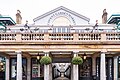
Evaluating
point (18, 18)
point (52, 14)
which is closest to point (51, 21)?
point (52, 14)

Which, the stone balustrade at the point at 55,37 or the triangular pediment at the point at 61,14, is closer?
the stone balustrade at the point at 55,37

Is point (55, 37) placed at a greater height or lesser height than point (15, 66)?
greater

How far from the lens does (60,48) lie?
51.5 ft

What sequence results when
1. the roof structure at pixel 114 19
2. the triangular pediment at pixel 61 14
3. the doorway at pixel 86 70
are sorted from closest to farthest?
1. the doorway at pixel 86 70
2. the roof structure at pixel 114 19
3. the triangular pediment at pixel 61 14

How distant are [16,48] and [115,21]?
1477 cm

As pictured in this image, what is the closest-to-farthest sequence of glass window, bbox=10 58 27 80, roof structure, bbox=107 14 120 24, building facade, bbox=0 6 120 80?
building facade, bbox=0 6 120 80 → glass window, bbox=10 58 27 80 → roof structure, bbox=107 14 120 24

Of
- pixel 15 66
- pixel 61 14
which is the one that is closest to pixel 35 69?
pixel 15 66

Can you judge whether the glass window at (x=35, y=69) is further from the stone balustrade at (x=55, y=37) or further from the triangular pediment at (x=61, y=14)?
the triangular pediment at (x=61, y=14)

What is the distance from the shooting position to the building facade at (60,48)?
15.6 meters

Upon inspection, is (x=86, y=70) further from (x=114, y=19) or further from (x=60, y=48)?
(x=114, y=19)

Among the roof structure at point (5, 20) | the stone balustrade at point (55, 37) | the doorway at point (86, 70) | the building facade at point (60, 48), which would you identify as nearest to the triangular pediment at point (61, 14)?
the building facade at point (60, 48)

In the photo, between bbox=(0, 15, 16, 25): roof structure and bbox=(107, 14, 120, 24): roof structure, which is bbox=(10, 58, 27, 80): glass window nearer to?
bbox=(0, 15, 16, 25): roof structure

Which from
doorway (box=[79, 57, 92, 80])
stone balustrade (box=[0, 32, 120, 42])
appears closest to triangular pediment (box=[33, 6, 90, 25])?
doorway (box=[79, 57, 92, 80])

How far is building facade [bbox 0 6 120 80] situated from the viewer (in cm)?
1562
